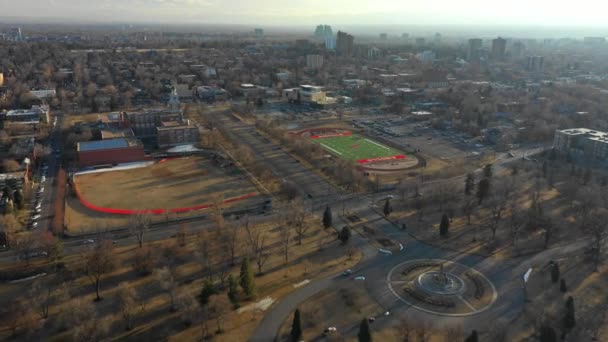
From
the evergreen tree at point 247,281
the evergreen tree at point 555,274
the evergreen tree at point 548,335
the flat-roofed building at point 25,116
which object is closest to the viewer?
the evergreen tree at point 548,335

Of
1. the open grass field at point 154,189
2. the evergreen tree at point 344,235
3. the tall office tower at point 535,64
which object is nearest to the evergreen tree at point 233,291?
the evergreen tree at point 344,235

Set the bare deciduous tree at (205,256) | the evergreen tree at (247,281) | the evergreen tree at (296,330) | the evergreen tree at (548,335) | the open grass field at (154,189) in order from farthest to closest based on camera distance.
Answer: the open grass field at (154,189) → the bare deciduous tree at (205,256) → the evergreen tree at (247,281) → the evergreen tree at (296,330) → the evergreen tree at (548,335)

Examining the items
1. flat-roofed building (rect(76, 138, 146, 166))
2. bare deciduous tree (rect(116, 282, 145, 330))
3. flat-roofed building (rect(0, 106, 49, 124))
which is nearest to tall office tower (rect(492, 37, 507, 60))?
flat-roofed building (rect(76, 138, 146, 166))

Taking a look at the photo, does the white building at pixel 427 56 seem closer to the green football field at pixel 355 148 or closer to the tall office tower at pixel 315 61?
the tall office tower at pixel 315 61

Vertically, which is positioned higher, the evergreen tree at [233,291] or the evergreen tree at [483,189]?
the evergreen tree at [483,189]

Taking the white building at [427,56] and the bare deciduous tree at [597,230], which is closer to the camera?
the bare deciduous tree at [597,230]

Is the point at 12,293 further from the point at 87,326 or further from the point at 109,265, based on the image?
the point at 87,326
